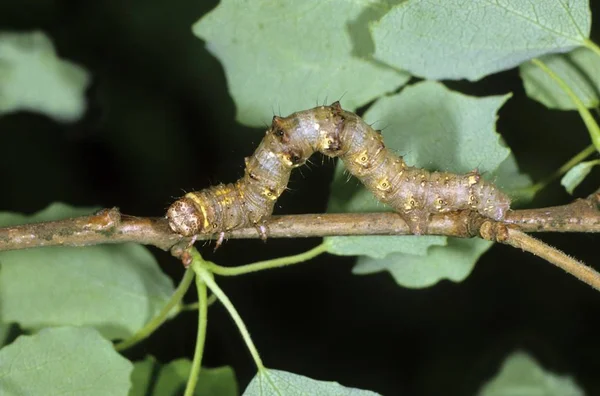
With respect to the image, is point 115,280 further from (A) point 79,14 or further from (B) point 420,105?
(A) point 79,14

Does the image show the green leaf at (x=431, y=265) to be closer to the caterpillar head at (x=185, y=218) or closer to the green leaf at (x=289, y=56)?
the green leaf at (x=289, y=56)

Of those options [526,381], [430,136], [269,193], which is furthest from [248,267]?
[526,381]

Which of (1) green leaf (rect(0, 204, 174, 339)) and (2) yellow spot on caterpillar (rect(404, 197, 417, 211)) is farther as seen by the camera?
(1) green leaf (rect(0, 204, 174, 339))

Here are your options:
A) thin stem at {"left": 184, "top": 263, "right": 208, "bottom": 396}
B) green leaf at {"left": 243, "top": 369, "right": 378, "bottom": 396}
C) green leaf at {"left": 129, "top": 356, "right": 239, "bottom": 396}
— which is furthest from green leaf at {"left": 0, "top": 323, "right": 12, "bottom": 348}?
green leaf at {"left": 243, "top": 369, "right": 378, "bottom": 396}

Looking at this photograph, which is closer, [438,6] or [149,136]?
[438,6]

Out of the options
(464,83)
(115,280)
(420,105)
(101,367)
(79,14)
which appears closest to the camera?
(101,367)

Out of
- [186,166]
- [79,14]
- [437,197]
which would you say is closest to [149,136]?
[186,166]

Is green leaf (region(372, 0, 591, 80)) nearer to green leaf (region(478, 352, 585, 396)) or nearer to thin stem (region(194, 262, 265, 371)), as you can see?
thin stem (region(194, 262, 265, 371))
